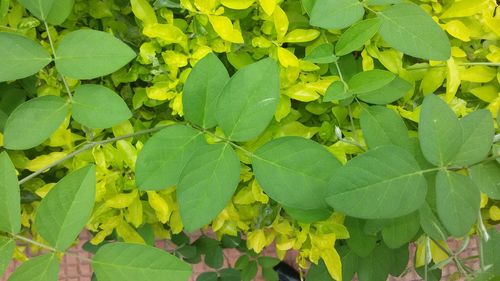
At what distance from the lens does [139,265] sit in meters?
0.45

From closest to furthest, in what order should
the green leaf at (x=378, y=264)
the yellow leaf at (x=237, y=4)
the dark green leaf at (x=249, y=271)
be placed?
the yellow leaf at (x=237, y=4), the green leaf at (x=378, y=264), the dark green leaf at (x=249, y=271)

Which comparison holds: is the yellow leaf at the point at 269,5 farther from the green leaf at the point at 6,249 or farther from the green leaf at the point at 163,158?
the green leaf at the point at 6,249

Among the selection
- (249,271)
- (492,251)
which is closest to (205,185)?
Answer: (492,251)

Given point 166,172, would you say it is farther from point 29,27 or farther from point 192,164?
point 29,27

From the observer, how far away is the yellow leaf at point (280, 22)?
21.3 inches

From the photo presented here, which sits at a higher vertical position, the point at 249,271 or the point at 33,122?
the point at 33,122

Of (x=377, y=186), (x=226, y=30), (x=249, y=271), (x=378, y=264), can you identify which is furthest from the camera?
(x=249, y=271)

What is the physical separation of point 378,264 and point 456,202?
24 cm

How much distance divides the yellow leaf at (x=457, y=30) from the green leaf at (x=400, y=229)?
198 mm

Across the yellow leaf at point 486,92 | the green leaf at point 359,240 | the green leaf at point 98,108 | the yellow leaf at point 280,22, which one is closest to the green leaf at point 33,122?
the green leaf at point 98,108

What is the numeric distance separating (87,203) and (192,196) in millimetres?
90

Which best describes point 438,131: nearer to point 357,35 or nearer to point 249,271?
point 357,35

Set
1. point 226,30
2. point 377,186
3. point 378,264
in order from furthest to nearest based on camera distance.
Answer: point 378,264
point 226,30
point 377,186

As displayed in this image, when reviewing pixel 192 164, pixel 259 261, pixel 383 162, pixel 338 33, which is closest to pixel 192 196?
pixel 192 164
